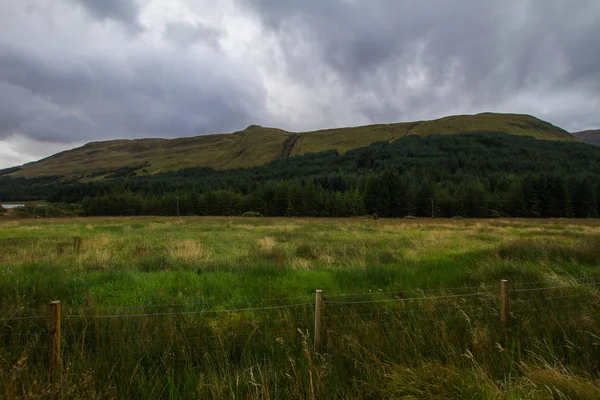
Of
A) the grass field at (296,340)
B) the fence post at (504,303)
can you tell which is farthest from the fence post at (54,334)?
the fence post at (504,303)

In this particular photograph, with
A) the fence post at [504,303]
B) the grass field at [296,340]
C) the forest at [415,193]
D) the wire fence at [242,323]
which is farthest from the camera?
the forest at [415,193]

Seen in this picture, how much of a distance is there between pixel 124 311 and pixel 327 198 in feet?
260

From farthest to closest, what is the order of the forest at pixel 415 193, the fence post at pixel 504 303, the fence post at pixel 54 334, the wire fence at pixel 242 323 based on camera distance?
the forest at pixel 415 193
the fence post at pixel 504 303
the wire fence at pixel 242 323
the fence post at pixel 54 334

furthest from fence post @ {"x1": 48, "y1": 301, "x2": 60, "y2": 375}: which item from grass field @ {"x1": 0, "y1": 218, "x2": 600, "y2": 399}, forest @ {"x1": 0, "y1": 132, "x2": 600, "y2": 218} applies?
forest @ {"x1": 0, "y1": 132, "x2": 600, "y2": 218}

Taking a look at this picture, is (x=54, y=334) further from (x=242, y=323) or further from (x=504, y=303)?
(x=504, y=303)

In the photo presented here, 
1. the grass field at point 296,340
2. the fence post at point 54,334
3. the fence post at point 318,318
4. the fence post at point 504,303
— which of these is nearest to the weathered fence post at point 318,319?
the fence post at point 318,318

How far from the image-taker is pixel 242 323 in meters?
4.93

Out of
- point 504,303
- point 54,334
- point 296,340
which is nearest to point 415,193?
point 504,303

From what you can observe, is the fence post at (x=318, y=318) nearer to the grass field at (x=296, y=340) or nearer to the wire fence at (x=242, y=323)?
the wire fence at (x=242, y=323)

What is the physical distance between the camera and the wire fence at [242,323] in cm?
421

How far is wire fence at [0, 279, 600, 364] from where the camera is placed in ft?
13.8

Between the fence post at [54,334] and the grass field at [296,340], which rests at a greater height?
the fence post at [54,334]

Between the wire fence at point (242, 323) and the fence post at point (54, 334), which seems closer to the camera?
the fence post at point (54, 334)

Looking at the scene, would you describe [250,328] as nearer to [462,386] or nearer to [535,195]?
[462,386]
